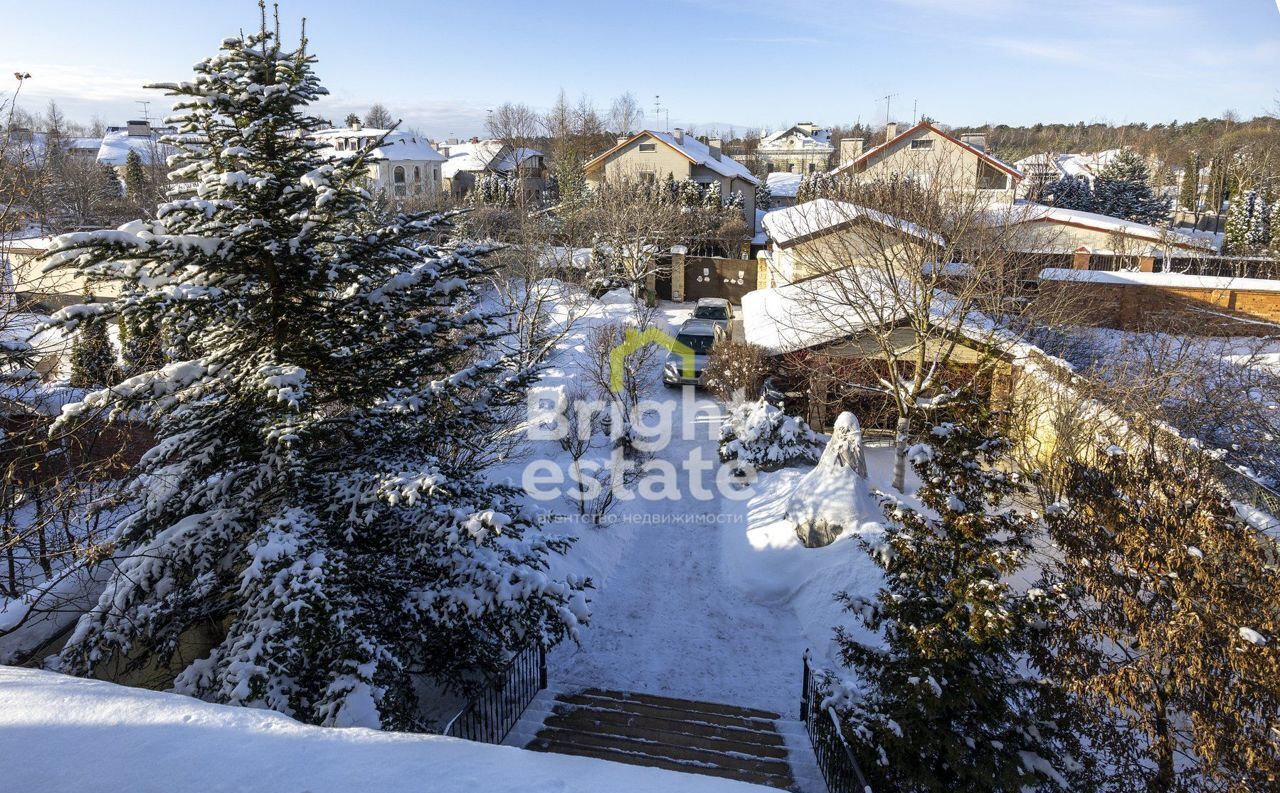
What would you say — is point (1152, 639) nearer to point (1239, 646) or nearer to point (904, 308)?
point (1239, 646)

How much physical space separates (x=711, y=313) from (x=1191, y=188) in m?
47.6

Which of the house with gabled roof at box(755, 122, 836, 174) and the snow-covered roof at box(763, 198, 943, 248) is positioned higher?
the house with gabled roof at box(755, 122, 836, 174)

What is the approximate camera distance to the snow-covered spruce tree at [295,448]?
6.26 metres

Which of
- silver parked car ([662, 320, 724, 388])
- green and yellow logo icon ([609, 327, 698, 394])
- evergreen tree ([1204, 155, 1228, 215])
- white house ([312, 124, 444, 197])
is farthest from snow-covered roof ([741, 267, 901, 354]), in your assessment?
evergreen tree ([1204, 155, 1228, 215])

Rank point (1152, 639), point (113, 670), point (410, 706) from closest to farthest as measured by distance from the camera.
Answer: point (1152, 639) → point (410, 706) → point (113, 670)

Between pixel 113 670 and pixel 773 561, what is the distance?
9.46 metres

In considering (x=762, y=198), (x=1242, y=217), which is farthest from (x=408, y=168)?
(x=1242, y=217)

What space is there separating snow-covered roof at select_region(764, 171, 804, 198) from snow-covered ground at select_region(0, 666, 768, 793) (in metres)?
54.4

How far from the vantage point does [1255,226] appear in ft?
130

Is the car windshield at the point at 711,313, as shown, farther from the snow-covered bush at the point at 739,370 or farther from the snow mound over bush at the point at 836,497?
the snow mound over bush at the point at 836,497

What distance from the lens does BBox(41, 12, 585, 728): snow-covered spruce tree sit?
20.5ft

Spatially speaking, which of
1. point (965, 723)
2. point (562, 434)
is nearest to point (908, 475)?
point (562, 434)

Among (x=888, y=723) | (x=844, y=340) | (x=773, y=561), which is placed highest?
(x=844, y=340)

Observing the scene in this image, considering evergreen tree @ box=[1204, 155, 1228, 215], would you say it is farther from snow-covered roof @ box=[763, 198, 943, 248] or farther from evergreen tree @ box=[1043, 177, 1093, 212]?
snow-covered roof @ box=[763, 198, 943, 248]
